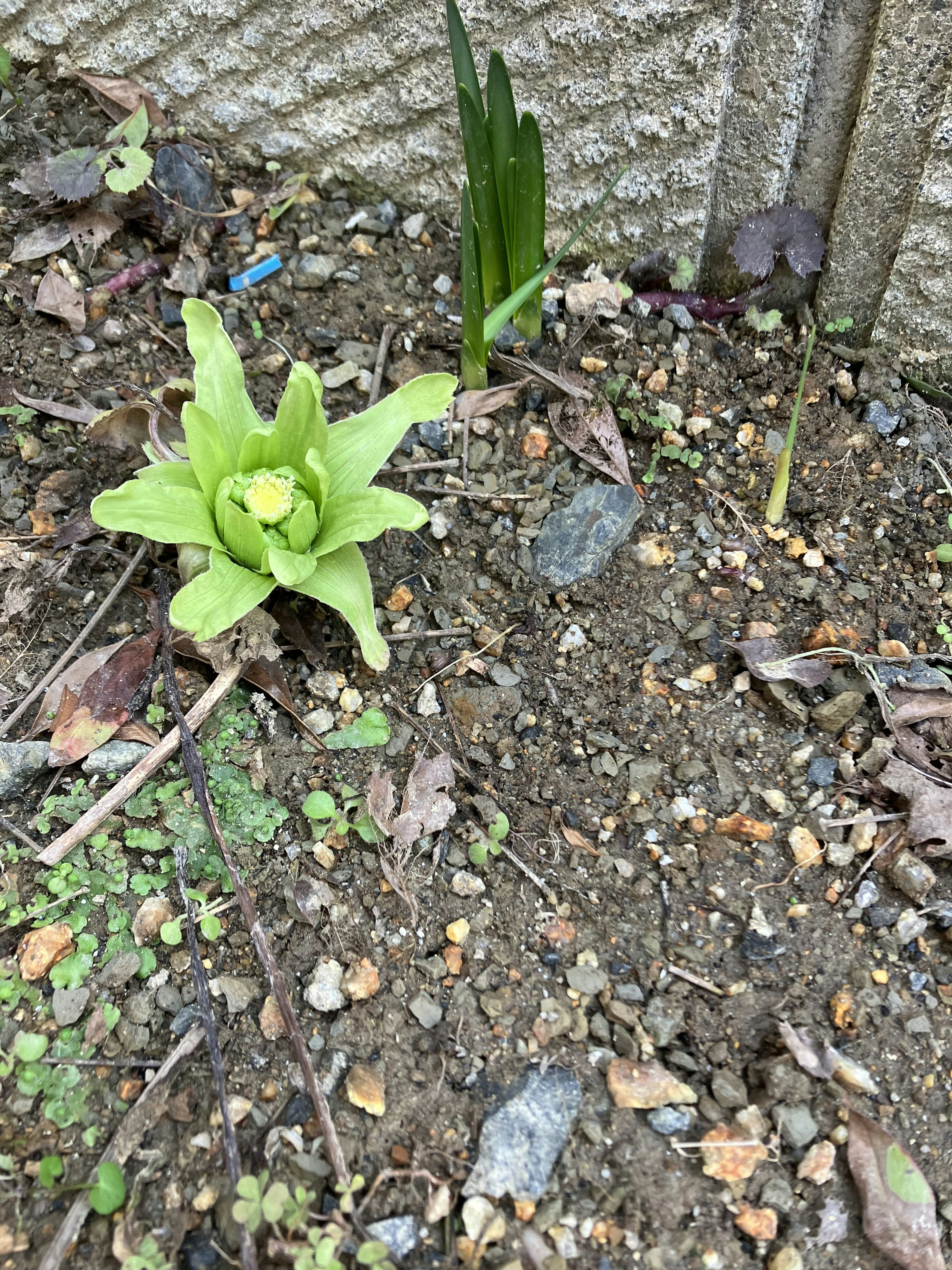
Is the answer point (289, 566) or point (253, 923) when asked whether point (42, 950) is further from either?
point (289, 566)

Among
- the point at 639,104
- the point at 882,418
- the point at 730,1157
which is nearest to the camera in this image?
the point at 730,1157

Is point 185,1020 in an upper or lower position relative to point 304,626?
lower


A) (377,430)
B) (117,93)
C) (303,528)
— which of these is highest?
(117,93)

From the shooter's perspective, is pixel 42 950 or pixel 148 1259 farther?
pixel 42 950

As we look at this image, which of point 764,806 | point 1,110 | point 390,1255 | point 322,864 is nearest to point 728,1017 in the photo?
point 764,806

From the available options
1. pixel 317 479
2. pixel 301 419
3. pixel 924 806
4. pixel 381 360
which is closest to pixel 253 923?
pixel 317 479

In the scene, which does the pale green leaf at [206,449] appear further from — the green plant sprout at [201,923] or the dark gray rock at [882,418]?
the dark gray rock at [882,418]

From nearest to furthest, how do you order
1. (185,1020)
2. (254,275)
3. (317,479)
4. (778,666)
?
(185,1020) < (317,479) < (778,666) < (254,275)
